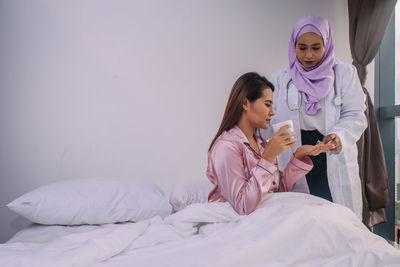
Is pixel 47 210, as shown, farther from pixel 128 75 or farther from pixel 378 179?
pixel 378 179

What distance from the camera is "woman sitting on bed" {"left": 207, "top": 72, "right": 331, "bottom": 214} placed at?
3.12ft

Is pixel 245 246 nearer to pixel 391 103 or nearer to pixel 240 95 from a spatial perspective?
pixel 240 95

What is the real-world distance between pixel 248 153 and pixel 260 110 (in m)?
0.17

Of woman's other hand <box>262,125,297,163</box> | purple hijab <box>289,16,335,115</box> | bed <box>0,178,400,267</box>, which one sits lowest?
bed <box>0,178,400,267</box>

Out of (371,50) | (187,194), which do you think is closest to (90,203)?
(187,194)

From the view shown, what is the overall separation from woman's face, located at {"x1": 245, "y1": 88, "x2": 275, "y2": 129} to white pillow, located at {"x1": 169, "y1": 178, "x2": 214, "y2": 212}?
0.45 meters

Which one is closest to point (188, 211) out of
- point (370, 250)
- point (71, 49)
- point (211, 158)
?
point (211, 158)

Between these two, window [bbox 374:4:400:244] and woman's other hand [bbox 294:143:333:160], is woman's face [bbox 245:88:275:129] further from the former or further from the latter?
window [bbox 374:4:400:244]

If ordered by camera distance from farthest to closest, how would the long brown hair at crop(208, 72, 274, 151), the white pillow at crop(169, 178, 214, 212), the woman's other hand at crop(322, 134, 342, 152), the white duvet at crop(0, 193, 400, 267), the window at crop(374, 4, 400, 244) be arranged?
the window at crop(374, 4, 400, 244) → the white pillow at crop(169, 178, 214, 212) → the woman's other hand at crop(322, 134, 342, 152) → the long brown hair at crop(208, 72, 274, 151) → the white duvet at crop(0, 193, 400, 267)

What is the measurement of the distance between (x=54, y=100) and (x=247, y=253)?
1.14m

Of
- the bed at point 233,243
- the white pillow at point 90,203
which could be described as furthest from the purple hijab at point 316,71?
the white pillow at point 90,203

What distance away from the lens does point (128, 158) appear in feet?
4.84

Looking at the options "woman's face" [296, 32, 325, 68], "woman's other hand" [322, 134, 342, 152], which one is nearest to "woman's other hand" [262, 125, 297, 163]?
"woman's other hand" [322, 134, 342, 152]

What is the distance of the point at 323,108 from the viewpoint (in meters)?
1.28
